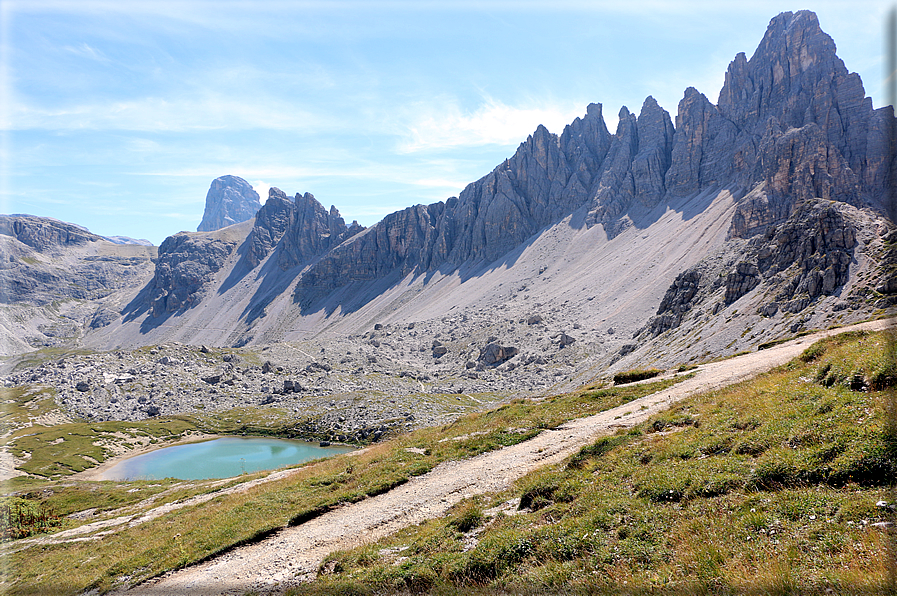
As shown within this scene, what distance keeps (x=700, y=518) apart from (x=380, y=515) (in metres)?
13.1

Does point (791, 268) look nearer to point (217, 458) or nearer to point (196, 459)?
point (217, 458)

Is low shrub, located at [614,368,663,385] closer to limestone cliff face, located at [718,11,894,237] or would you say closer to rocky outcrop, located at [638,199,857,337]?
rocky outcrop, located at [638,199,857,337]

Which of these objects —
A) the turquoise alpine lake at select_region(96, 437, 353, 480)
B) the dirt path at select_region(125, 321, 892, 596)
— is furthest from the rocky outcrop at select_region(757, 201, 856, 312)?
the turquoise alpine lake at select_region(96, 437, 353, 480)

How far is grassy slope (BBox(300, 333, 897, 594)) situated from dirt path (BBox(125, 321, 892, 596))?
5.48ft

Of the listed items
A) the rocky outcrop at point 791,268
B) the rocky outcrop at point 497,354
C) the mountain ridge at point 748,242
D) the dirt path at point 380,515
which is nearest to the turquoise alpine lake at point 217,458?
the rocky outcrop at point 497,354

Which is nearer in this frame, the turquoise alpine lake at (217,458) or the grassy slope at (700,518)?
the grassy slope at (700,518)

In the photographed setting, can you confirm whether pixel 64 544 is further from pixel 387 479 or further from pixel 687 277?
pixel 687 277

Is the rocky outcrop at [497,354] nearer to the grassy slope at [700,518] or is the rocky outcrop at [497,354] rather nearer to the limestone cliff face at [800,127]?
the limestone cliff face at [800,127]

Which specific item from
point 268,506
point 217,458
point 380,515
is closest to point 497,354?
point 217,458

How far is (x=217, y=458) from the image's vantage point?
92625 millimetres

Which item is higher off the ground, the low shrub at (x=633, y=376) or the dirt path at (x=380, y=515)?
the low shrub at (x=633, y=376)

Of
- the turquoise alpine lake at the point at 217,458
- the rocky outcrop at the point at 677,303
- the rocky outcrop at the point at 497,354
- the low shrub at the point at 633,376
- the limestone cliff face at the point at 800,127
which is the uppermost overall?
the limestone cliff face at the point at 800,127

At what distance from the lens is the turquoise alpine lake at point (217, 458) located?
82.3 meters

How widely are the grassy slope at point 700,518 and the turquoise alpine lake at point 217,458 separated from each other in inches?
2746
